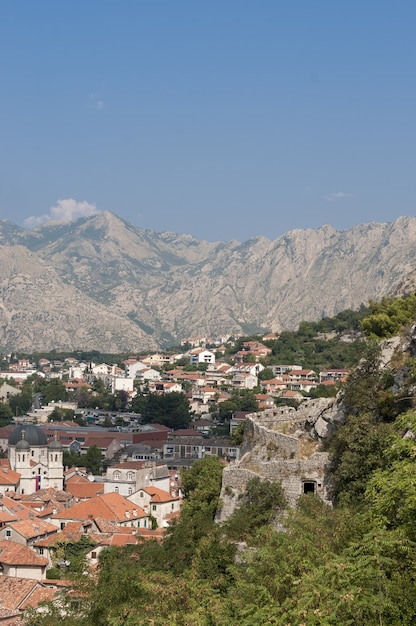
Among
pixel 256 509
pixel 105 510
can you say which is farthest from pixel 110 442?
Answer: pixel 256 509

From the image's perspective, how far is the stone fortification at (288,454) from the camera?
89.7 ft

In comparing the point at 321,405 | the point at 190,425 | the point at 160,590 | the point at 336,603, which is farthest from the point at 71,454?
the point at 336,603

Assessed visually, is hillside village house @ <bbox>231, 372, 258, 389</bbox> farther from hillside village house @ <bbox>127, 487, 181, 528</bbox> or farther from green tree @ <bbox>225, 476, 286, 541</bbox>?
green tree @ <bbox>225, 476, 286, 541</bbox>

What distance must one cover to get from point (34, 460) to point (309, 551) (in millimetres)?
66831

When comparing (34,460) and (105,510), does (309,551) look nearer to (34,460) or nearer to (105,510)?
(105,510)

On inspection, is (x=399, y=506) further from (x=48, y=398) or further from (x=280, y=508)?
(x=48, y=398)

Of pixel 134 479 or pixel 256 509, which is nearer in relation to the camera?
pixel 256 509

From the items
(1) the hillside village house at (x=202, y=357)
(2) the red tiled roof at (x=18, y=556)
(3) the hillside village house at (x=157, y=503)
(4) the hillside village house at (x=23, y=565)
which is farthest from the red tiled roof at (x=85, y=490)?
(1) the hillside village house at (x=202, y=357)

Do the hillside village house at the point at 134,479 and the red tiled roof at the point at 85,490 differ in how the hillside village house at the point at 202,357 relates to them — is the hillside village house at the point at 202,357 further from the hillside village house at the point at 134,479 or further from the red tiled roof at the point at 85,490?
the red tiled roof at the point at 85,490

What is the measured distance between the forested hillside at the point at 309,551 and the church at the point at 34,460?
4625 centimetres

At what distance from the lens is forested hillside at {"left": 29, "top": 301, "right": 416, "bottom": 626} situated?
1513cm

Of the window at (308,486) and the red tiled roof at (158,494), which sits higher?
the window at (308,486)

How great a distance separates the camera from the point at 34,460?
272 ft

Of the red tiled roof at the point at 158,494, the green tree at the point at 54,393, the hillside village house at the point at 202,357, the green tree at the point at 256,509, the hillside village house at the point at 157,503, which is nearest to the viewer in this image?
the green tree at the point at 256,509
